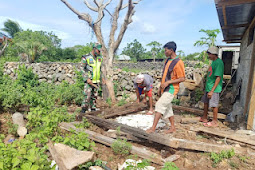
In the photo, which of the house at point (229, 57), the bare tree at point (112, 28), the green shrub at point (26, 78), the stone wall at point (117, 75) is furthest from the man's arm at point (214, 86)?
the house at point (229, 57)

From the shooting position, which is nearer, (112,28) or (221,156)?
(221,156)

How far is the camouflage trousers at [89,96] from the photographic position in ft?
17.1

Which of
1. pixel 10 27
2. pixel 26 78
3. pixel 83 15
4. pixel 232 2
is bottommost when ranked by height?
pixel 26 78

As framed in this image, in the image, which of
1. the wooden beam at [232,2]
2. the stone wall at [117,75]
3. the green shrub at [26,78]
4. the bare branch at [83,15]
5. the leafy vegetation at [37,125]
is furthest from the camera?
the stone wall at [117,75]

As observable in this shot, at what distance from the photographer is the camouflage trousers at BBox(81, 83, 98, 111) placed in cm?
522

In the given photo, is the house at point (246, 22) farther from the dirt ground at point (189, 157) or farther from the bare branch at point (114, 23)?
the bare branch at point (114, 23)

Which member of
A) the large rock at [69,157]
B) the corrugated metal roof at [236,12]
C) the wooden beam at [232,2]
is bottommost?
the large rock at [69,157]

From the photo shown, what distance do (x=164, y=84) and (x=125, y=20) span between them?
5405 mm

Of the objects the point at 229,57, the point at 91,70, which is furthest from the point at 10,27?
the point at 229,57

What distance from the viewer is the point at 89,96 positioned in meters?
5.24

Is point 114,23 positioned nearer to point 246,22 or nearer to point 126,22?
point 126,22

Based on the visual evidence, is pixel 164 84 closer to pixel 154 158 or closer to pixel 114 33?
pixel 154 158

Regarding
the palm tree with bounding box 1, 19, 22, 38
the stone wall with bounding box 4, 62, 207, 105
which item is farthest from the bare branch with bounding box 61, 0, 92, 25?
the palm tree with bounding box 1, 19, 22, 38

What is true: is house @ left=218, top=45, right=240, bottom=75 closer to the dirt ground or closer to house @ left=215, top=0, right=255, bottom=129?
house @ left=215, top=0, right=255, bottom=129
